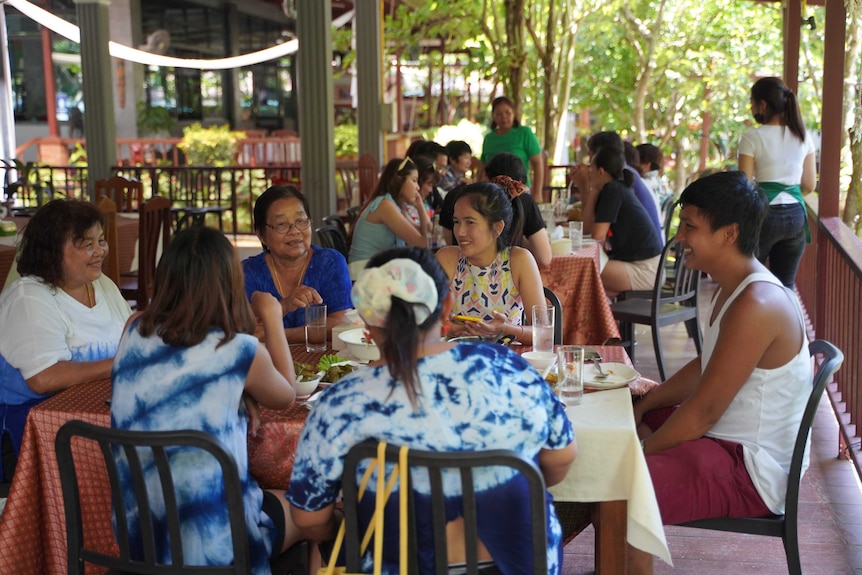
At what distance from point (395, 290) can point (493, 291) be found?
1663mm

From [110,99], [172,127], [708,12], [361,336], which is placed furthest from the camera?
[172,127]

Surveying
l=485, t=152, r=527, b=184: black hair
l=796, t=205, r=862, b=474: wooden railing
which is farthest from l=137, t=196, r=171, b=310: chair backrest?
l=796, t=205, r=862, b=474: wooden railing

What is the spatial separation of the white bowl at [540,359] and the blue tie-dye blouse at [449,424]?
29.2 inches

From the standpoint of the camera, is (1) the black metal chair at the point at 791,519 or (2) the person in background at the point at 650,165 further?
(2) the person in background at the point at 650,165

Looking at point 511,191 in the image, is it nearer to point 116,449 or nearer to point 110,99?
point 116,449

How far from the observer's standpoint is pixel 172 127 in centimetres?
1561

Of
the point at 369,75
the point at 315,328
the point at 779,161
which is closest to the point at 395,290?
the point at 315,328

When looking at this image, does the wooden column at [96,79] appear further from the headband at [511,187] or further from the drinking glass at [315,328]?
the drinking glass at [315,328]

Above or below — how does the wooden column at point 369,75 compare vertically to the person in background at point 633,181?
above

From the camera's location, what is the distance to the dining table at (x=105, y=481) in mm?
2080

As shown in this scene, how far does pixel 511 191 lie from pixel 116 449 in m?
2.49

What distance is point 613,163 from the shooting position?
5.12 m

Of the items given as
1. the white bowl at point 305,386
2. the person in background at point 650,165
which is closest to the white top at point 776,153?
the person in background at point 650,165

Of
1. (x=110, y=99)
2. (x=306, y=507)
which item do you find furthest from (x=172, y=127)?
(x=306, y=507)
